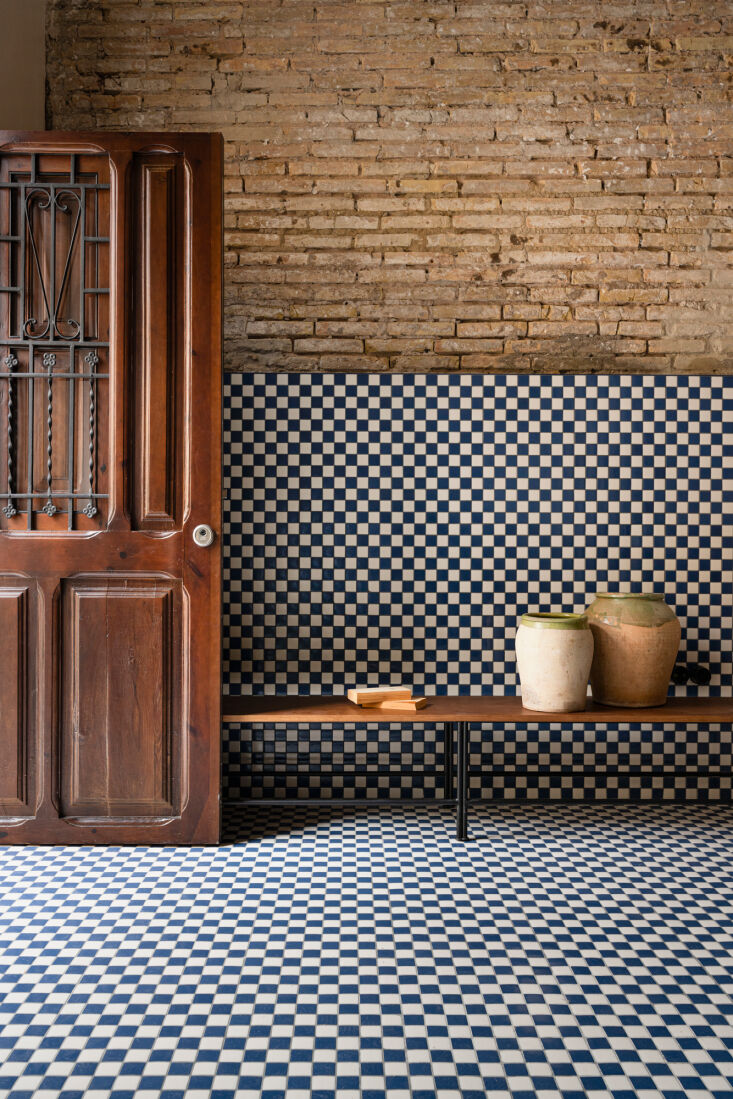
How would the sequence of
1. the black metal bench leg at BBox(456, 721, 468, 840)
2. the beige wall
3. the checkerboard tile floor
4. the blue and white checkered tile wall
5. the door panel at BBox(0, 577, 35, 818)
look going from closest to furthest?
the checkerboard tile floor < the door panel at BBox(0, 577, 35, 818) < the black metal bench leg at BBox(456, 721, 468, 840) < the beige wall < the blue and white checkered tile wall

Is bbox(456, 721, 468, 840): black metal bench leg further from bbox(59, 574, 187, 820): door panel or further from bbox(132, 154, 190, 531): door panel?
bbox(132, 154, 190, 531): door panel

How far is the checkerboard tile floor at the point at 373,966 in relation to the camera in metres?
2.13

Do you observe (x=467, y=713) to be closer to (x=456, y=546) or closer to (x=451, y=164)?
(x=456, y=546)

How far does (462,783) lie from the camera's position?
3.73m

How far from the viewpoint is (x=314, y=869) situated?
11.3 ft

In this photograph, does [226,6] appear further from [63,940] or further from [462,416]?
[63,940]

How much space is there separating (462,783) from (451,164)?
2.93m

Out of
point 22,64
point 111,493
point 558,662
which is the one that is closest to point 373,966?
point 558,662

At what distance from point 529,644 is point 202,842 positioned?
5.15ft

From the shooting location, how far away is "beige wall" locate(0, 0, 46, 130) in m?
4.11

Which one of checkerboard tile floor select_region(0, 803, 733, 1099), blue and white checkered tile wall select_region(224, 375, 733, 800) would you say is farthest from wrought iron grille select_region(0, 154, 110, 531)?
checkerboard tile floor select_region(0, 803, 733, 1099)

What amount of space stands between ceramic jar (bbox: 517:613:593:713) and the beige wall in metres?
3.30

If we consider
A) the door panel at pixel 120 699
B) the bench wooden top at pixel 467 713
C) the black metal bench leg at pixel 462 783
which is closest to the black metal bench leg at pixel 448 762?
the bench wooden top at pixel 467 713

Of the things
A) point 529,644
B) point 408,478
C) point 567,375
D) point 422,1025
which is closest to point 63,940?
point 422,1025
